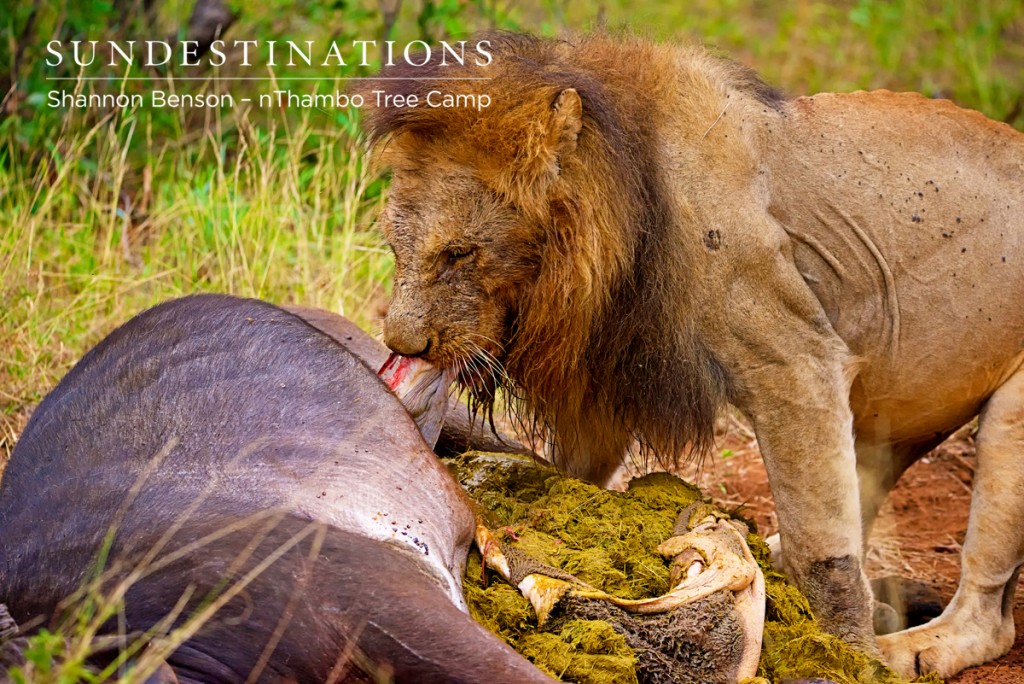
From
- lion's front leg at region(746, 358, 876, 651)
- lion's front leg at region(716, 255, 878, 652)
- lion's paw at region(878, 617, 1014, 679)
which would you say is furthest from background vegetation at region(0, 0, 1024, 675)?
lion's paw at region(878, 617, 1014, 679)

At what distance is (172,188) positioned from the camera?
683 centimetres

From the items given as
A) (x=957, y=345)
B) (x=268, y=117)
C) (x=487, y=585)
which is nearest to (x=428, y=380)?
(x=487, y=585)

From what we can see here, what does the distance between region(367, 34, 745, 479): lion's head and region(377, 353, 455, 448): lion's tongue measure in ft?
0.22

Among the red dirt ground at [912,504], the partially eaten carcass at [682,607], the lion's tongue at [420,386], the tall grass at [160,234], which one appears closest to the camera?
the partially eaten carcass at [682,607]

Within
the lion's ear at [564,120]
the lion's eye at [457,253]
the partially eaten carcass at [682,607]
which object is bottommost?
the partially eaten carcass at [682,607]

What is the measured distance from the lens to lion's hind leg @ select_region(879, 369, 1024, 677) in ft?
13.7

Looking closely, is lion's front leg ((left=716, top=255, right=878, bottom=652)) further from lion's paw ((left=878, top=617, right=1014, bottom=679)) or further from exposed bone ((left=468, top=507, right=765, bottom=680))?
exposed bone ((left=468, top=507, right=765, bottom=680))

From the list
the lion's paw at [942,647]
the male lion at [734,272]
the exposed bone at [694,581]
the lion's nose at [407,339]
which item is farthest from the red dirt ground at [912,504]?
the lion's nose at [407,339]

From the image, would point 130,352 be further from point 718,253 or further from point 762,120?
point 762,120

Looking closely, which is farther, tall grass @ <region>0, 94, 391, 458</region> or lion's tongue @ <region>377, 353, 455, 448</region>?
tall grass @ <region>0, 94, 391, 458</region>

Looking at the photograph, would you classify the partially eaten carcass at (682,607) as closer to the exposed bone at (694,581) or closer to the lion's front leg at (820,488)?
the exposed bone at (694,581)

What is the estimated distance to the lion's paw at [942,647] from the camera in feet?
13.4

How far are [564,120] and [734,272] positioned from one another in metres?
0.73

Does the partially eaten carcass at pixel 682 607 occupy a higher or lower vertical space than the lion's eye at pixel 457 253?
lower
